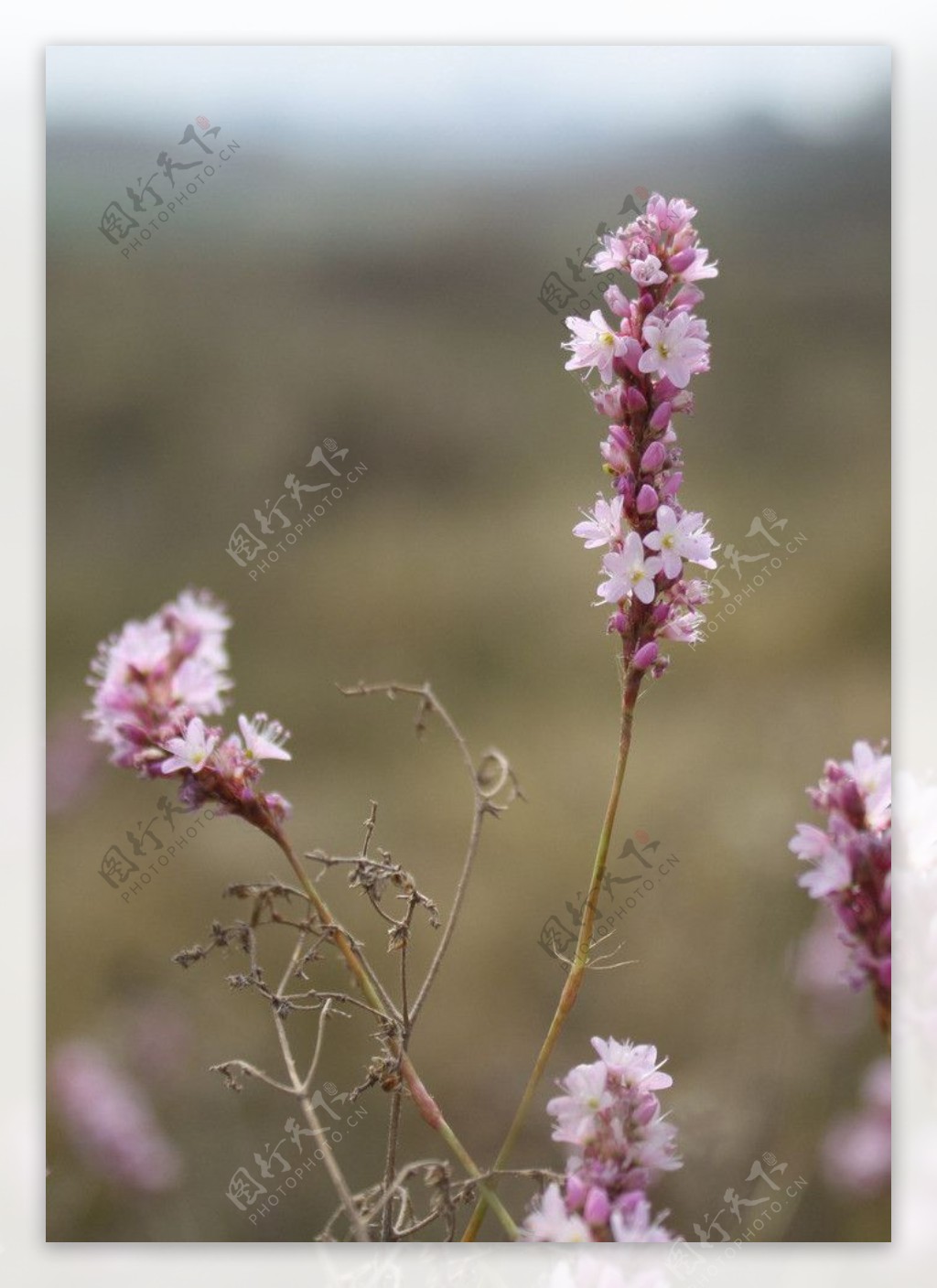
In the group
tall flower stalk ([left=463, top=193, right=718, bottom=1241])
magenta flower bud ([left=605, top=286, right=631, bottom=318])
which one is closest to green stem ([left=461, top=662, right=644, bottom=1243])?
tall flower stalk ([left=463, top=193, right=718, bottom=1241])

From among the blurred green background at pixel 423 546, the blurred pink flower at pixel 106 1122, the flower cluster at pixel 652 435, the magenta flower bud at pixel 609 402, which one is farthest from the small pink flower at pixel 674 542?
the blurred pink flower at pixel 106 1122

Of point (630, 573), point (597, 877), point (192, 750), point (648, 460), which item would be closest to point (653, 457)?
point (648, 460)

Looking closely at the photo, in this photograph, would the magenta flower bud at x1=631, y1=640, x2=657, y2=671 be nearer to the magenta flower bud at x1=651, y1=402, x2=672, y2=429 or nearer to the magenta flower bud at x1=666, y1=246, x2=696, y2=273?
the magenta flower bud at x1=651, y1=402, x2=672, y2=429

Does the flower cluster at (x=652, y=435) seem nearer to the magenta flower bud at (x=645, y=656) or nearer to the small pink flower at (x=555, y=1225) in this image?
the magenta flower bud at (x=645, y=656)

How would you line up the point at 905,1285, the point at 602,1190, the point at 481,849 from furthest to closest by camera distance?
the point at 481,849 < the point at 905,1285 < the point at 602,1190

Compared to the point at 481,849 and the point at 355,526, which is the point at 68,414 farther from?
the point at 481,849

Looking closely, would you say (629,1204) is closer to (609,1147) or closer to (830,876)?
(609,1147)

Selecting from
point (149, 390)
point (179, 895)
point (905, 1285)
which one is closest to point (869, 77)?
point (149, 390)
